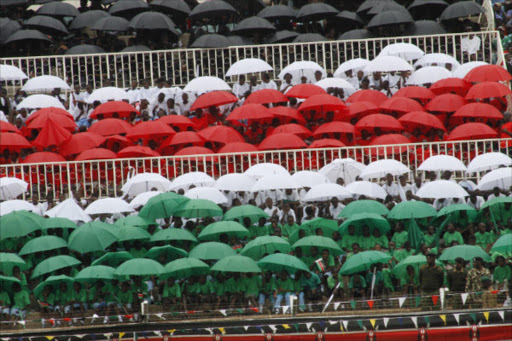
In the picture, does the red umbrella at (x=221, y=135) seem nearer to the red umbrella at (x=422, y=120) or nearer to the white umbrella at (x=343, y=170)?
the white umbrella at (x=343, y=170)

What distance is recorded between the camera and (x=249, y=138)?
3025 cm

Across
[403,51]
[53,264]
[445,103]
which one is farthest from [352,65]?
[53,264]

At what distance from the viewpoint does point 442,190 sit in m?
26.1

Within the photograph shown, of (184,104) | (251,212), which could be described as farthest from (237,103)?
(251,212)

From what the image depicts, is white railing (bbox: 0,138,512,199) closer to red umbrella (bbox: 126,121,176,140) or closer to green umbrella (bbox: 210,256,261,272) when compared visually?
red umbrella (bbox: 126,121,176,140)

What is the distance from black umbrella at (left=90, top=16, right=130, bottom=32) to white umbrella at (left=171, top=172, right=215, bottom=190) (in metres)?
7.06

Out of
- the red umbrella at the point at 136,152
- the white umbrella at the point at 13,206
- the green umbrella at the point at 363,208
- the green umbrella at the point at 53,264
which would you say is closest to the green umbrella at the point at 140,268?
the green umbrella at the point at 53,264

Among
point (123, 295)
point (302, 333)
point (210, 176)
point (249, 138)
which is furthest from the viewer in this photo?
point (249, 138)

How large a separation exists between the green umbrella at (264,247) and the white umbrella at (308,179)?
7.36 ft

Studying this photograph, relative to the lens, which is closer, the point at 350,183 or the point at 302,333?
the point at 302,333

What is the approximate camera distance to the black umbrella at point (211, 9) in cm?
3362

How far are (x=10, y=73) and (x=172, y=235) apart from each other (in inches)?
340

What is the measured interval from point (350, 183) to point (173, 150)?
451 centimetres

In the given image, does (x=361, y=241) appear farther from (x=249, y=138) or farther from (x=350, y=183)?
(x=249, y=138)
